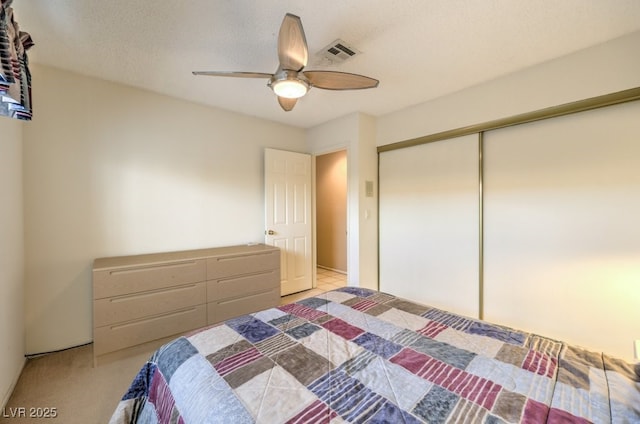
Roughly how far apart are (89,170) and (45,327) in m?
1.36

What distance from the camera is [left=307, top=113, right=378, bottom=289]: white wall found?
10.9ft

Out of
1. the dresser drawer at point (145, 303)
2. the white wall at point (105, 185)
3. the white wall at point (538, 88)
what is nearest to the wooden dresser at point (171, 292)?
the dresser drawer at point (145, 303)

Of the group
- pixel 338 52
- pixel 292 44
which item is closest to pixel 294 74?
pixel 292 44

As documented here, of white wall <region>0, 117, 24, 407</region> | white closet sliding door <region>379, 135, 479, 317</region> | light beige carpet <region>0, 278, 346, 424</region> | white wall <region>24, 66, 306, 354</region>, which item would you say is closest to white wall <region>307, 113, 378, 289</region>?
white closet sliding door <region>379, 135, 479, 317</region>

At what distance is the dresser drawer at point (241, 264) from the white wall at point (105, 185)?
1.82ft

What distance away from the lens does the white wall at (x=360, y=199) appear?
3.32 meters

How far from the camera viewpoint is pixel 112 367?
211 centimetres

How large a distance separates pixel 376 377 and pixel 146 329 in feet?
6.92

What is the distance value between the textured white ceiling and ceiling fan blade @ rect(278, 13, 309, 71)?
1.13 feet

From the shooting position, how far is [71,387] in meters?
1.86

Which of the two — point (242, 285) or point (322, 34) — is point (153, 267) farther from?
point (322, 34)

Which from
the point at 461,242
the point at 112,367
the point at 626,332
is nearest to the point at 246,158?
the point at 112,367

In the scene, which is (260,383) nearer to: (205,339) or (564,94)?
(205,339)

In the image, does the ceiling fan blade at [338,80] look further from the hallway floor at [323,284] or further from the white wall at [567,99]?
the hallway floor at [323,284]
